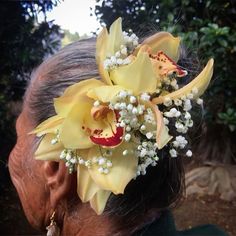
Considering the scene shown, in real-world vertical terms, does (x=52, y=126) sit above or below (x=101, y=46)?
below

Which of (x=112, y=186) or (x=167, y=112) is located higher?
(x=167, y=112)

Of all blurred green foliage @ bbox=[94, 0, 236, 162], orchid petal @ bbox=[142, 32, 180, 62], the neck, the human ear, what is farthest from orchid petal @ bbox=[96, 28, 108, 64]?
blurred green foliage @ bbox=[94, 0, 236, 162]

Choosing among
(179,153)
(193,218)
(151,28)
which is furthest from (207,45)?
(179,153)

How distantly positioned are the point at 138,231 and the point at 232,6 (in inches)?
93.8

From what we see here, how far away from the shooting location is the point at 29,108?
43.8 inches

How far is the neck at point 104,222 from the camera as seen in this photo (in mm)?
1040

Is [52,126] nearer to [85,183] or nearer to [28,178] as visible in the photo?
[85,183]

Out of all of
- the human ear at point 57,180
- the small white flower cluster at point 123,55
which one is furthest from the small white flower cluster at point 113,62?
the human ear at point 57,180

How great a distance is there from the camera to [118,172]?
88 cm

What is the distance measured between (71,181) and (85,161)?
0.12m

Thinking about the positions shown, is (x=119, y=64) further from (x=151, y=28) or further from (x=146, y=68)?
(x=151, y=28)

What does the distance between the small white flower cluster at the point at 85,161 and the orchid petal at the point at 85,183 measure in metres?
0.01

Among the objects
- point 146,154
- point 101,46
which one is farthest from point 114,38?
point 146,154

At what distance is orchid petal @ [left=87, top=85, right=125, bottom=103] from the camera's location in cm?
85
